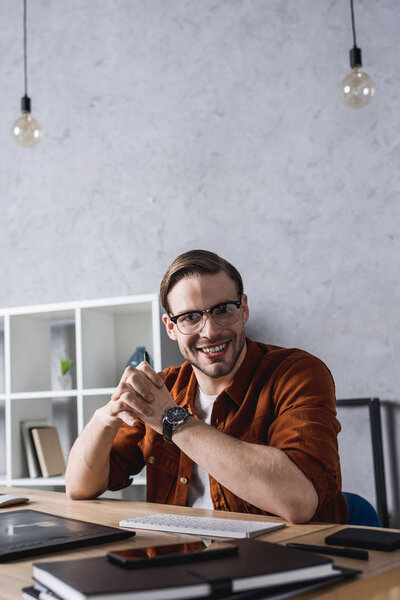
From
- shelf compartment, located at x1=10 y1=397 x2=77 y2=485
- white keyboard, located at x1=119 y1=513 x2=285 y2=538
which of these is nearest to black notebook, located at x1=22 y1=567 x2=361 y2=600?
white keyboard, located at x1=119 y1=513 x2=285 y2=538

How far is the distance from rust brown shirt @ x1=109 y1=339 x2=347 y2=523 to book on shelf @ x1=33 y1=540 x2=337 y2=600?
0.59 metres

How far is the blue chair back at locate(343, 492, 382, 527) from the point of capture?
1.55 metres

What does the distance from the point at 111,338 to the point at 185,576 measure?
107 inches

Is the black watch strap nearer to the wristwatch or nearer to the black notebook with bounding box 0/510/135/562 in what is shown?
the wristwatch

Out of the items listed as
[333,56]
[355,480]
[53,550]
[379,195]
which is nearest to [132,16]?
[333,56]

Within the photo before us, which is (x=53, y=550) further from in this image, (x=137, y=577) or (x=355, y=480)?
(x=355, y=480)

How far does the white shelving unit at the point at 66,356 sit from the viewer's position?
10.1 feet

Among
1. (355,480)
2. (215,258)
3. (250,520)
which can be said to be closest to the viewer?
(250,520)

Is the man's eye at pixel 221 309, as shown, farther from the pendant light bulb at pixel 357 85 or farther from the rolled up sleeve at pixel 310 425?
the pendant light bulb at pixel 357 85

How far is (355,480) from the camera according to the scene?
9.07 ft

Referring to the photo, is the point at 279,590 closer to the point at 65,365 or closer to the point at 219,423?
the point at 219,423

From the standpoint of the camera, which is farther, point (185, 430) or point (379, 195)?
point (379, 195)

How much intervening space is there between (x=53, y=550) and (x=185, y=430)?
1.58 feet

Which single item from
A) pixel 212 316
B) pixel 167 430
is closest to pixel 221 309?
pixel 212 316
